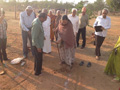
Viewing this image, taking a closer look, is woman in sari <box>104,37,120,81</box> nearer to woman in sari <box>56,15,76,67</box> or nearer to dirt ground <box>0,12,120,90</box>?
dirt ground <box>0,12,120,90</box>

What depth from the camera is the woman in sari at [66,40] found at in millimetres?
3902

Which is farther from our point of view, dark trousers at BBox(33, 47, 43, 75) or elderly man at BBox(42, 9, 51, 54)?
elderly man at BBox(42, 9, 51, 54)

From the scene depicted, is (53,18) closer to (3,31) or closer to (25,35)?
(25,35)

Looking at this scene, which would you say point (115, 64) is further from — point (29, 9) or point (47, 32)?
point (29, 9)

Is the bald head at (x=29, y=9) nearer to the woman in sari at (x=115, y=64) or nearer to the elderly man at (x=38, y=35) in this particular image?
the elderly man at (x=38, y=35)

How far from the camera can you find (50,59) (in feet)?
16.4

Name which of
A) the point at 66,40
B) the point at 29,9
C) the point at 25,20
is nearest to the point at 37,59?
the point at 66,40

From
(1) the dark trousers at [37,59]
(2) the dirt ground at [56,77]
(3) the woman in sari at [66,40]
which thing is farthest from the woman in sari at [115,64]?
(1) the dark trousers at [37,59]

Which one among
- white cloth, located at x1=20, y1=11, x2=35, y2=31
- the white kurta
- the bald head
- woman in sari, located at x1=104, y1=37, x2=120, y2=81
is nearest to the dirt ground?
woman in sari, located at x1=104, y1=37, x2=120, y2=81

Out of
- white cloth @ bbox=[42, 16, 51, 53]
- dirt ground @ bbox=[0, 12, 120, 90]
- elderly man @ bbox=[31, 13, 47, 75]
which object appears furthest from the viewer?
white cloth @ bbox=[42, 16, 51, 53]

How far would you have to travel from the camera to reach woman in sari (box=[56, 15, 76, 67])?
3.90m

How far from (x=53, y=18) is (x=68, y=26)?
9.32ft

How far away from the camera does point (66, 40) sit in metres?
3.96

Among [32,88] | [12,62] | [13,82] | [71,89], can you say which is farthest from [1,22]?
[71,89]
